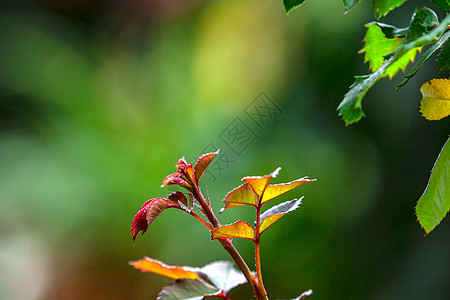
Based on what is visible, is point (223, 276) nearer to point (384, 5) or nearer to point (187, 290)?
point (187, 290)

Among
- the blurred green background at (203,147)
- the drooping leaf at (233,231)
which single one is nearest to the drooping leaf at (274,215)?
the drooping leaf at (233,231)

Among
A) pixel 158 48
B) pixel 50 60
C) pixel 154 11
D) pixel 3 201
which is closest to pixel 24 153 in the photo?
pixel 3 201

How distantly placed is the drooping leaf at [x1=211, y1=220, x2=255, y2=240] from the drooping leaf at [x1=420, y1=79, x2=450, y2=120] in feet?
0.49

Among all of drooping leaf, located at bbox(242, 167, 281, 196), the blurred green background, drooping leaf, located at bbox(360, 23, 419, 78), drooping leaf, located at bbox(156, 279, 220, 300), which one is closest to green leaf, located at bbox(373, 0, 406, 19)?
drooping leaf, located at bbox(360, 23, 419, 78)

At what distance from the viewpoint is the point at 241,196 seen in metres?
0.31

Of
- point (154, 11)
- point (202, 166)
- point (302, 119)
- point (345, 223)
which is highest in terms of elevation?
point (154, 11)

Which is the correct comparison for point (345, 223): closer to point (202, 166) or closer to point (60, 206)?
point (60, 206)

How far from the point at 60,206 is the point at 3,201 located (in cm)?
19

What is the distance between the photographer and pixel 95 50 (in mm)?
1597

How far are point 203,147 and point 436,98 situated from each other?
1.05m

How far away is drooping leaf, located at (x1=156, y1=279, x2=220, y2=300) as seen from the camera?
33 centimetres

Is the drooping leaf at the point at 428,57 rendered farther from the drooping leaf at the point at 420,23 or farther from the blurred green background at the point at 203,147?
the blurred green background at the point at 203,147

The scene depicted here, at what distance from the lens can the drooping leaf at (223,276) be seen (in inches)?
14.1

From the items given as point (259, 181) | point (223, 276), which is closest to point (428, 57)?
point (259, 181)
